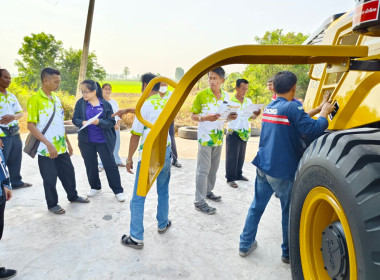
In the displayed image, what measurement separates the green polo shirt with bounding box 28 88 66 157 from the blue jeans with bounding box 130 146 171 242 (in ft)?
4.27

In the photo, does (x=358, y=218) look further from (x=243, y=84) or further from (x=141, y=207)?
(x=243, y=84)

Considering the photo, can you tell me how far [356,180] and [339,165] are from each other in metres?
0.12

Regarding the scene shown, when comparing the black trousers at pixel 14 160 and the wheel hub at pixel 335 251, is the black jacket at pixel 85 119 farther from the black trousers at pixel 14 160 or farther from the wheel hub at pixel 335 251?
the wheel hub at pixel 335 251

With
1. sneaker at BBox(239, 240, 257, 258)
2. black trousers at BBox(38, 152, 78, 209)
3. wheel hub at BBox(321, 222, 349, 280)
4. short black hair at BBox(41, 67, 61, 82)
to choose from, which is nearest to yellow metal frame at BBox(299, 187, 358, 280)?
wheel hub at BBox(321, 222, 349, 280)

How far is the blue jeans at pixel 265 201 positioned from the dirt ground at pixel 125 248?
6.8 inches

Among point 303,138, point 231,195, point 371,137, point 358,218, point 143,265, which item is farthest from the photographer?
point 231,195

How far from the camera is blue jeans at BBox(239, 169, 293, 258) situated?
2535mm

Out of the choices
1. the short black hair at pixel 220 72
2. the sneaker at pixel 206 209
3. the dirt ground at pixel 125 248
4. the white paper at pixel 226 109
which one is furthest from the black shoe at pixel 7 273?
the short black hair at pixel 220 72

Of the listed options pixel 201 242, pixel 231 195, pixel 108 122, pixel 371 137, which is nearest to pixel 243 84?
pixel 231 195

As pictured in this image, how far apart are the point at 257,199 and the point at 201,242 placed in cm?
79

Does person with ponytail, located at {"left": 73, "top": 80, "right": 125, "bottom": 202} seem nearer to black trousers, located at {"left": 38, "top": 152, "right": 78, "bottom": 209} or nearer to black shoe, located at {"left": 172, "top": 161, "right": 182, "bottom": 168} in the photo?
black trousers, located at {"left": 38, "top": 152, "right": 78, "bottom": 209}

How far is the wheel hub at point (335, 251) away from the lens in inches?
57.2

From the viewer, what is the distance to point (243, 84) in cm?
472

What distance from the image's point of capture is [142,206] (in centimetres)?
294
